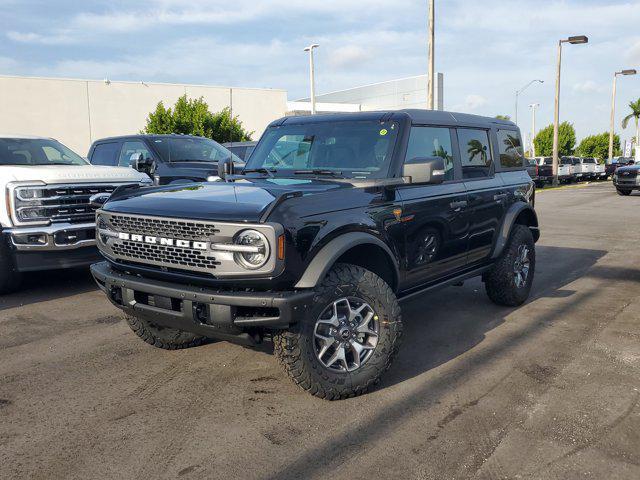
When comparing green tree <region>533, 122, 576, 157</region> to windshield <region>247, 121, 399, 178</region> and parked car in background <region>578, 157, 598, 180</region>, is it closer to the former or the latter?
parked car in background <region>578, 157, 598, 180</region>

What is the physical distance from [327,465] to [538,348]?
2499 millimetres

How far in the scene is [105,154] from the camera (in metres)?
10.1

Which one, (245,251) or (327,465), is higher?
(245,251)

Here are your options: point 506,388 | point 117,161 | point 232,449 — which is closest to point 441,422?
point 506,388

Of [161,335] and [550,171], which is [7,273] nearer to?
[161,335]

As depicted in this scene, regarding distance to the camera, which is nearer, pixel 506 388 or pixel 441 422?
pixel 441 422

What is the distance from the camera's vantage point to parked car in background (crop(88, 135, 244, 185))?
Answer: 901cm

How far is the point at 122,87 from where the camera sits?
1323 inches

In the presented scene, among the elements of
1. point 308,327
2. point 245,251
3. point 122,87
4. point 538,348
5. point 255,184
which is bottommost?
point 538,348

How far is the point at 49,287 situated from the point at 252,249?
4922 mm

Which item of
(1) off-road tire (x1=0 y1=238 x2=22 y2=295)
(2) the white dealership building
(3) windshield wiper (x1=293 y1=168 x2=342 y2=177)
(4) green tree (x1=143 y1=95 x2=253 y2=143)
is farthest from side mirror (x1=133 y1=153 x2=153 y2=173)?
(2) the white dealership building

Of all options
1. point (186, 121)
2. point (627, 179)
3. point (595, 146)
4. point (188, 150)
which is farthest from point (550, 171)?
point (595, 146)

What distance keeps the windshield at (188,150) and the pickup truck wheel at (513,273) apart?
Answer: 5227mm

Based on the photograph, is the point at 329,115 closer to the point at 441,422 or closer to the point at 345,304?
the point at 345,304
